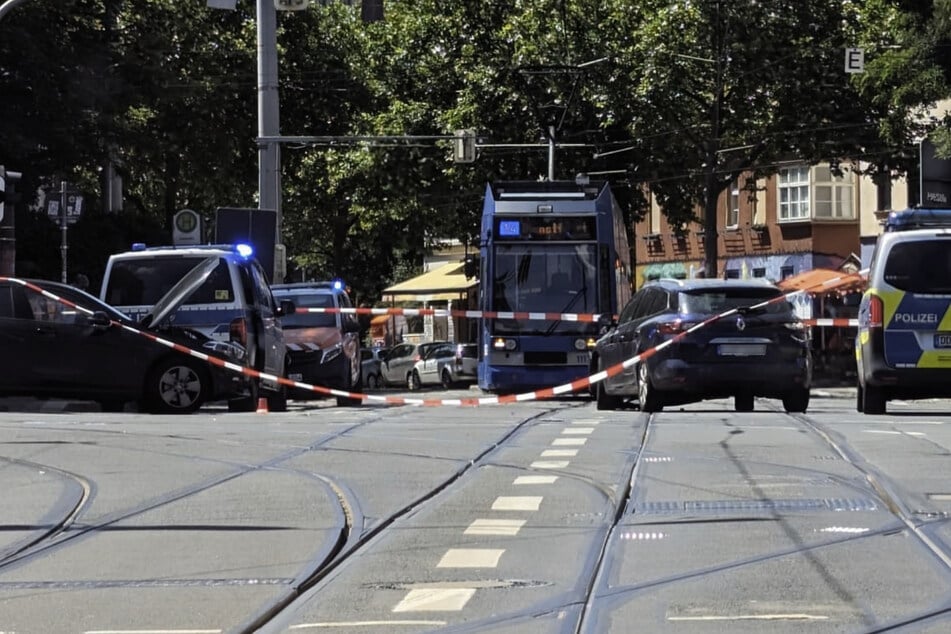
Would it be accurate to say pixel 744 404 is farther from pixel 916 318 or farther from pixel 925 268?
pixel 925 268

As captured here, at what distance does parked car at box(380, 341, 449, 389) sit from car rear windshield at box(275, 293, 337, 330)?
1833cm

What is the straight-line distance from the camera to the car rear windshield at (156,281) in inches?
762

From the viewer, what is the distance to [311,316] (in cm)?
2911

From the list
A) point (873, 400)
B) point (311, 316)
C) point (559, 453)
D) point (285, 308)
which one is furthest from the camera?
point (311, 316)

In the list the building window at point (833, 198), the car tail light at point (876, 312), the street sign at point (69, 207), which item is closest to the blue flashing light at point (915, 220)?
the car tail light at point (876, 312)

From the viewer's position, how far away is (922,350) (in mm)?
17516

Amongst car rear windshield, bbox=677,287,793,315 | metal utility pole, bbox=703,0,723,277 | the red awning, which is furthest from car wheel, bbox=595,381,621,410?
metal utility pole, bbox=703,0,723,277

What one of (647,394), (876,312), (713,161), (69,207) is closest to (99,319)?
(647,394)

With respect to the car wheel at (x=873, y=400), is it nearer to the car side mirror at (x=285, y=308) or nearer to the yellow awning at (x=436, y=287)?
the car side mirror at (x=285, y=308)

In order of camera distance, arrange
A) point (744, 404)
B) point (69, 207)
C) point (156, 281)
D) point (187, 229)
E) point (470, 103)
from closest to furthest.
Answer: point (156, 281), point (744, 404), point (69, 207), point (187, 229), point (470, 103)

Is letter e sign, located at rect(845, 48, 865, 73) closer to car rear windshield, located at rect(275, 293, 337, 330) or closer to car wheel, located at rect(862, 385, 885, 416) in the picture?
car rear windshield, located at rect(275, 293, 337, 330)

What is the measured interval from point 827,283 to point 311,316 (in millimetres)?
12244

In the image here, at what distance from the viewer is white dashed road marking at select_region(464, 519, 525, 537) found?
8.99m

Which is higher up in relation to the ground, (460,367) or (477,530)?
(477,530)
